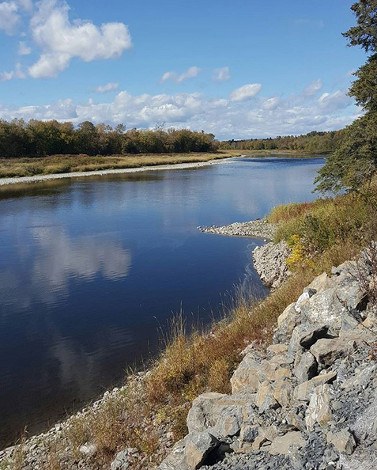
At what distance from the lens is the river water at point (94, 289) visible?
1178cm

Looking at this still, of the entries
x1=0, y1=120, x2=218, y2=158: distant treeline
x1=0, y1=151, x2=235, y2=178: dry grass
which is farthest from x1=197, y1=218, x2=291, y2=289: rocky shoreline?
x1=0, y1=120, x2=218, y2=158: distant treeline

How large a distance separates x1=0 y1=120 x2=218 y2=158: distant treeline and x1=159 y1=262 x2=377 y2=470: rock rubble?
10308 centimetres

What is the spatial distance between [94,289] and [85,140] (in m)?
108

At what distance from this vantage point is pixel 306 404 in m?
5.22

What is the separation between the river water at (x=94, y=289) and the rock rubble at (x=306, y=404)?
545 cm

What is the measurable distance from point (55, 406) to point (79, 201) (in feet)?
128

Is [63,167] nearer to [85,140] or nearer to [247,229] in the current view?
[85,140]

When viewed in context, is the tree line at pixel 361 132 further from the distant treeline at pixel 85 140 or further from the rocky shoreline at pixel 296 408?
the distant treeline at pixel 85 140

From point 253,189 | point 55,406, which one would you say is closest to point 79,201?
point 253,189

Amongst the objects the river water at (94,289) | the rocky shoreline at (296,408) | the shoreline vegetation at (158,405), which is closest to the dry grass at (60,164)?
the river water at (94,289)

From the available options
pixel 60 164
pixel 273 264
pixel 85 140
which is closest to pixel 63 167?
pixel 60 164

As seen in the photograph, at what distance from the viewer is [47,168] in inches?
3339

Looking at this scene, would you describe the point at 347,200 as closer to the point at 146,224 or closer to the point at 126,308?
the point at 126,308

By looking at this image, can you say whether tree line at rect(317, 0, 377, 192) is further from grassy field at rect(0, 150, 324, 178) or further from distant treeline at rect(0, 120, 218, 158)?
distant treeline at rect(0, 120, 218, 158)
